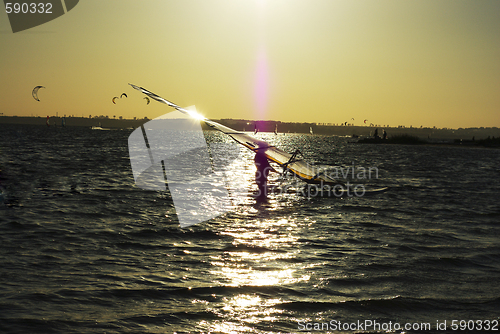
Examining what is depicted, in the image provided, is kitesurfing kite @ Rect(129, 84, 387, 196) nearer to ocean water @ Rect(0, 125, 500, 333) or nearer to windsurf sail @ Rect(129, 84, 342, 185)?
windsurf sail @ Rect(129, 84, 342, 185)

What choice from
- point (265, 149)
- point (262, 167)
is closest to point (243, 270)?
point (265, 149)

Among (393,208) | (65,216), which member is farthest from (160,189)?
(393,208)

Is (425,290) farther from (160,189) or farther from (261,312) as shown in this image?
(160,189)

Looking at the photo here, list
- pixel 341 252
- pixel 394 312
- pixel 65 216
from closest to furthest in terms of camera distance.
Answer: pixel 394 312 → pixel 341 252 → pixel 65 216

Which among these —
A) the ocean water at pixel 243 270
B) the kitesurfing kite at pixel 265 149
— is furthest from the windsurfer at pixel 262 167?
the ocean water at pixel 243 270

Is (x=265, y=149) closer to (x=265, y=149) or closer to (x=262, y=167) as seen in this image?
(x=265, y=149)

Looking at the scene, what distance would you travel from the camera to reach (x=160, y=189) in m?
23.2

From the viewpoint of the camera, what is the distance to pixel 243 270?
29.9ft

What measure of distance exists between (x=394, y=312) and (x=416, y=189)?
22.1 metres

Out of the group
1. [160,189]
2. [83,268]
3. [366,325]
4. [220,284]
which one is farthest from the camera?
[160,189]

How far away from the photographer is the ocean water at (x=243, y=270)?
6.79 meters

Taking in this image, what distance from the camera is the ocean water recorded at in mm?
6785

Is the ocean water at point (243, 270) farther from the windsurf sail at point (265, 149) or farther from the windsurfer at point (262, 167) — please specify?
the windsurfer at point (262, 167)

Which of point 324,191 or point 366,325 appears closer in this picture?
point 366,325
